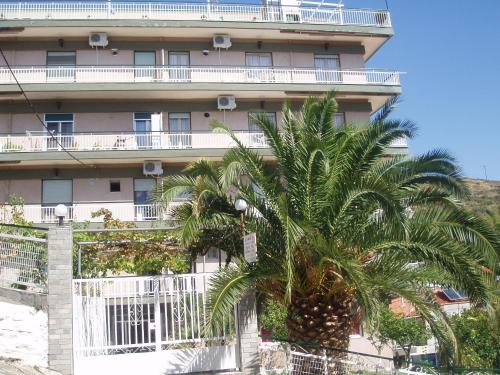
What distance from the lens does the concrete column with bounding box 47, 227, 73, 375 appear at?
10281 mm

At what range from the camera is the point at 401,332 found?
81.8 ft

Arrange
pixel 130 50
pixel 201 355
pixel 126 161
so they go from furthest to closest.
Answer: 1. pixel 130 50
2. pixel 126 161
3. pixel 201 355

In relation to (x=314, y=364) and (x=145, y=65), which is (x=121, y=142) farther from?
(x=314, y=364)

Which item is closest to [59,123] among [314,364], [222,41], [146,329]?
[222,41]

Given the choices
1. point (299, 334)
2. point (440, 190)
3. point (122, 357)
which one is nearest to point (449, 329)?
point (299, 334)

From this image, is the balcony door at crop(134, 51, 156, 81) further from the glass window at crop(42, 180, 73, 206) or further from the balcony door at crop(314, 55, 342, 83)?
the balcony door at crop(314, 55, 342, 83)

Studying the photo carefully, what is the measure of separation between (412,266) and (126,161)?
16813mm

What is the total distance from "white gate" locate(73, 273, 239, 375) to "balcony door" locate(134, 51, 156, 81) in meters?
17.2

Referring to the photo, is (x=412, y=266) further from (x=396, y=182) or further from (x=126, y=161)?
(x=126, y=161)

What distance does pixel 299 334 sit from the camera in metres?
11.5

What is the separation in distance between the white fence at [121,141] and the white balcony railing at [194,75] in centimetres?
247

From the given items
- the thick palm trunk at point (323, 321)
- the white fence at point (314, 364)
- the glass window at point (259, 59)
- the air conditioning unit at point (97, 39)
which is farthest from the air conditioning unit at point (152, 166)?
the white fence at point (314, 364)

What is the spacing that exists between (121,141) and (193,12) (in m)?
7.23

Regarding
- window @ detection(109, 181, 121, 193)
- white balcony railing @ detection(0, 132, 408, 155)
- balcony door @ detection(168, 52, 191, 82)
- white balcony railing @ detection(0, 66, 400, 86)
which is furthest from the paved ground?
balcony door @ detection(168, 52, 191, 82)
